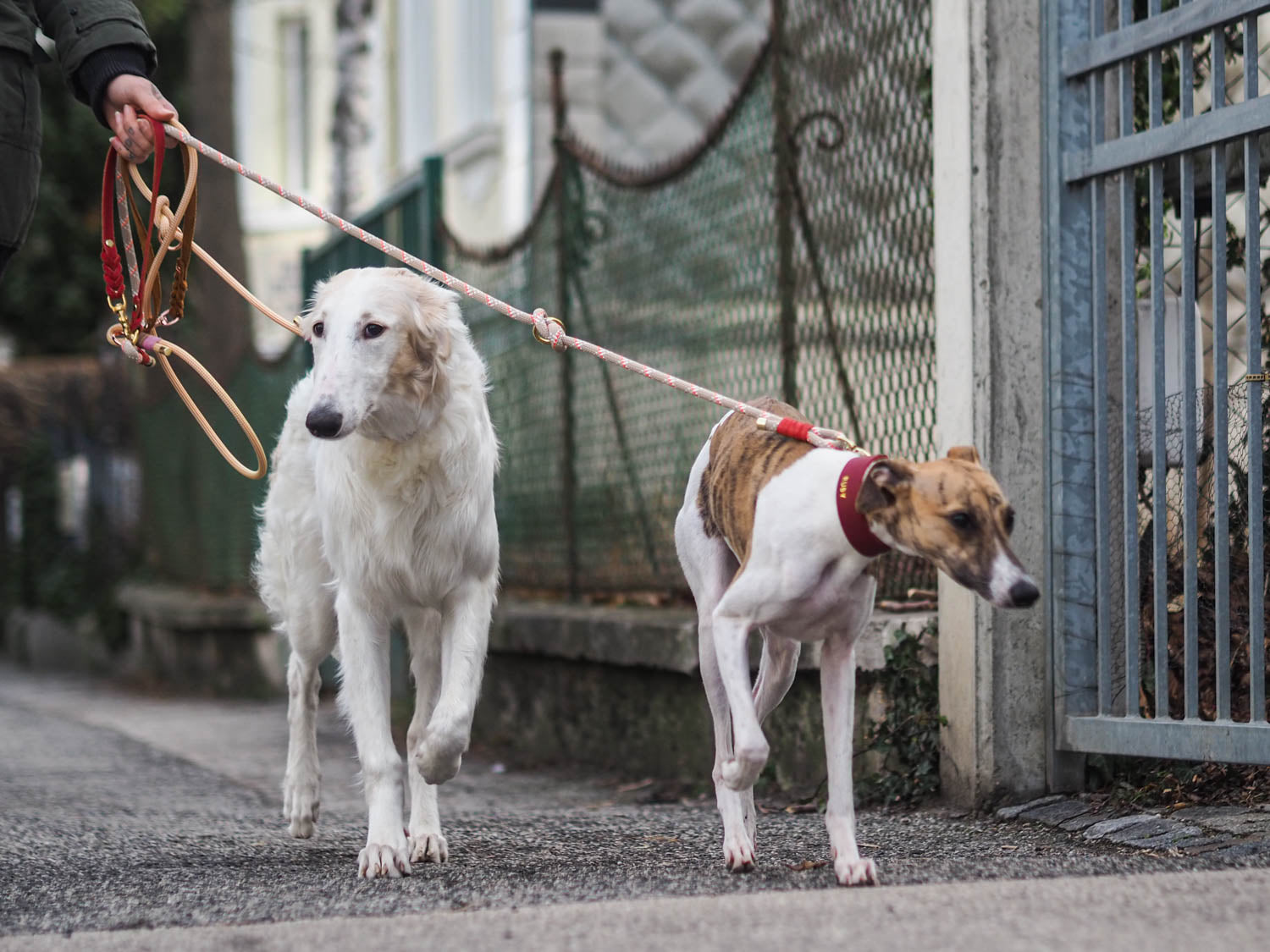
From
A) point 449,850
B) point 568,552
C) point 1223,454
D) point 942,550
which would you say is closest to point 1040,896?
point 942,550

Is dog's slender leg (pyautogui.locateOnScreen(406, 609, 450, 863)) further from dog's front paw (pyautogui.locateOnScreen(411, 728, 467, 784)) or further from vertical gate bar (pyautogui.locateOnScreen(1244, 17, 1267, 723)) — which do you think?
vertical gate bar (pyautogui.locateOnScreen(1244, 17, 1267, 723))

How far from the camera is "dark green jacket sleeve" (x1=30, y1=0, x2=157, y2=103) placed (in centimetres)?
422

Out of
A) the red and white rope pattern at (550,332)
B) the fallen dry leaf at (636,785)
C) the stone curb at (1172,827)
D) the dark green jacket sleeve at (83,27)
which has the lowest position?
the fallen dry leaf at (636,785)

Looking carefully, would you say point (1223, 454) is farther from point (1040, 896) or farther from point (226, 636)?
point (226, 636)

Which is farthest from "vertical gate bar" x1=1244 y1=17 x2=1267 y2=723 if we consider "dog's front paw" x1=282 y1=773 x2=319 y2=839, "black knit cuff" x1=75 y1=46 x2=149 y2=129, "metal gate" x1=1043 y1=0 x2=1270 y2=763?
"black knit cuff" x1=75 y1=46 x2=149 y2=129

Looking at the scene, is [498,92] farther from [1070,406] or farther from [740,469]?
[740,469]

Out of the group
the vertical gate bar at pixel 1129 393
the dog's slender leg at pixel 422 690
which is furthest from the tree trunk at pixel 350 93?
the vertical gate bar at pixel 1129 393

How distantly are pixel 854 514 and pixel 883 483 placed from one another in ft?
0.42

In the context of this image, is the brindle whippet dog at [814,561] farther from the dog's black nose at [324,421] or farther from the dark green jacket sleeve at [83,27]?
the dark green jacket sleeve at [83,27]

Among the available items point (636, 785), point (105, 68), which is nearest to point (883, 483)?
point (105, 68)

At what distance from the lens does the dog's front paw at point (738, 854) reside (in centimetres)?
373

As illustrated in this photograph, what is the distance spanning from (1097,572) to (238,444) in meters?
7.99

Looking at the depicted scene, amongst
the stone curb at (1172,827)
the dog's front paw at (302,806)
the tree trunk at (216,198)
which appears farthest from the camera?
the tree trunk at (216,198)

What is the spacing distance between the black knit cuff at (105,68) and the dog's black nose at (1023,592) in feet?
8.67
